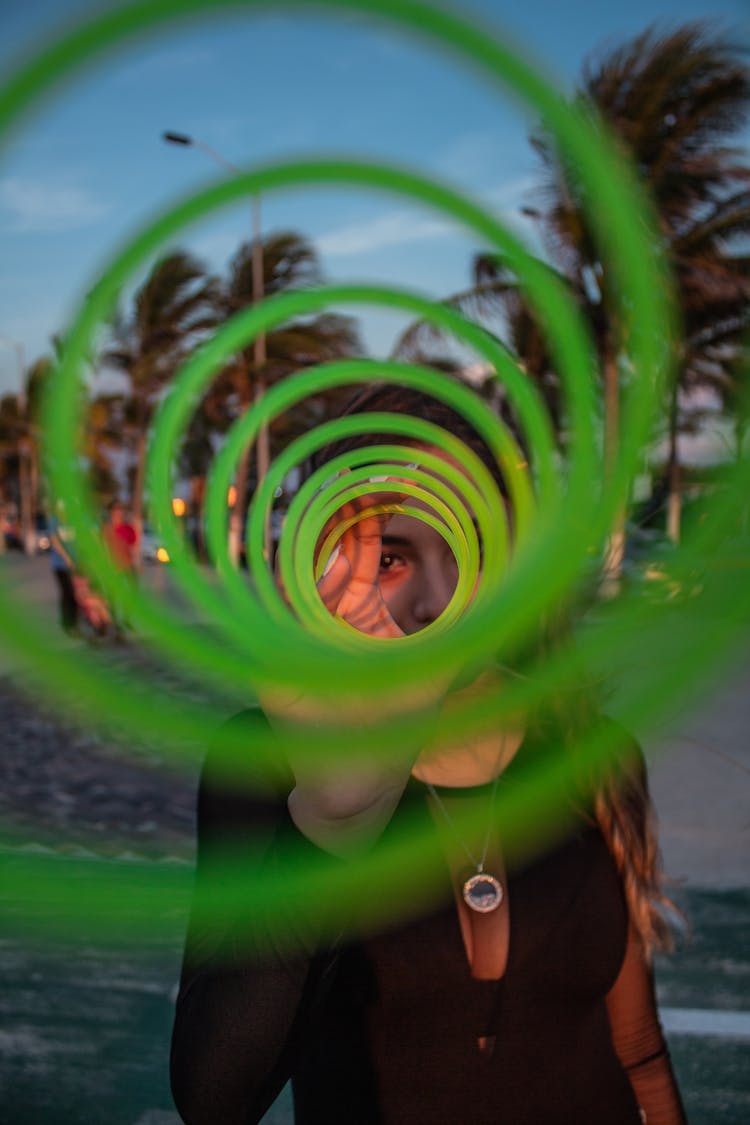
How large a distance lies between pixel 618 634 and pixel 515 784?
0.96 ft

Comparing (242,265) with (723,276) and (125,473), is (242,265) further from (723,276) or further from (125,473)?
(125,473)

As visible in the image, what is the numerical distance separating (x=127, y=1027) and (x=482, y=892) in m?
2.52

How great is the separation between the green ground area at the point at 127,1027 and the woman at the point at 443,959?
4.50 feet

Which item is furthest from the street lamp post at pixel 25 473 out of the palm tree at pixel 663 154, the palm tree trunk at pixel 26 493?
the palm tree at pixel 663 154

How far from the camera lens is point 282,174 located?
116cm

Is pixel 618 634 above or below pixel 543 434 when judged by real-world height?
below

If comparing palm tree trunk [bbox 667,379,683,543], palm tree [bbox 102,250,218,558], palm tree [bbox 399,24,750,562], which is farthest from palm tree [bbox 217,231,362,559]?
palm tree trunk [bbox 667,379,683,543]

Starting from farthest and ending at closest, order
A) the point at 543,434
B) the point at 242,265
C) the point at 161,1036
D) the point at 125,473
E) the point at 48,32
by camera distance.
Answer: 1. the point at 125,473
2. the point at 242,265
3. the point at 161,1036
4. the point at 543,434
5. the point at 48,32

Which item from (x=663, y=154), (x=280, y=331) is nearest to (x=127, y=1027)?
(x=663, y=154)

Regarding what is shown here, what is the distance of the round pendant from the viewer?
1.49m

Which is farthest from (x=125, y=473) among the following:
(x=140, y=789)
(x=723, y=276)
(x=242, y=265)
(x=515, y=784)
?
(x=515, y=784)

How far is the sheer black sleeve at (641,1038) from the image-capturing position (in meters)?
1.61

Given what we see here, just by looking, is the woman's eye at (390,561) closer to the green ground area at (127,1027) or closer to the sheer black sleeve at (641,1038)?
the sheer black sleeve at (641,1038)

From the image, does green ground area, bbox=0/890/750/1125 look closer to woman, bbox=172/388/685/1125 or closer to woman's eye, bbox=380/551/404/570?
woman, bbox=172/388/685/1125
